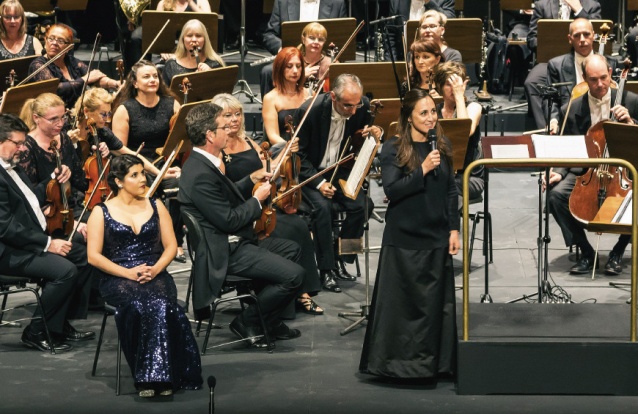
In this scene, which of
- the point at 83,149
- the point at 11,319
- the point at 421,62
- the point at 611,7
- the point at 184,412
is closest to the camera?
the point at 184,412

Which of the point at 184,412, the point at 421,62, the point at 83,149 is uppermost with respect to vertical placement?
the point at 421,62

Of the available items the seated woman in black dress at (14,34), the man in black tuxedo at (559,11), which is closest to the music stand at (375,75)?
the seated woman in black dress at (14,34)

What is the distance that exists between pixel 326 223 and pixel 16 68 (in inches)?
95.5

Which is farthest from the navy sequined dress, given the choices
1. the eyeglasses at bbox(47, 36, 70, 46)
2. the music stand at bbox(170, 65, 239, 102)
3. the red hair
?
the eyeglasses at bbox(47, 36, 70, 46)

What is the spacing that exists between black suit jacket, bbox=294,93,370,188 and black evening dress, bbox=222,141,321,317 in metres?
0.39

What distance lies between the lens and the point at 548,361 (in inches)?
204

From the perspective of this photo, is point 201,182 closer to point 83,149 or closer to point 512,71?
point 83,149

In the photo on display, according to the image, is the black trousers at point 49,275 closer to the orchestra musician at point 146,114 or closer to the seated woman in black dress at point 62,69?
the orchestra musician at point 146,114

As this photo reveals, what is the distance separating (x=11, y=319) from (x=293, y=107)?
221 cm

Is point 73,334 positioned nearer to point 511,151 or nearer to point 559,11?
point 511,151

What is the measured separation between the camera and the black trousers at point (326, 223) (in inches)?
266

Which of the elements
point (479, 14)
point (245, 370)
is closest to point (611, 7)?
point (479, 14)

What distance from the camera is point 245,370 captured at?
564cm

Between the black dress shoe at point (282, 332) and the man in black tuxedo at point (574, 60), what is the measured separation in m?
3.19
